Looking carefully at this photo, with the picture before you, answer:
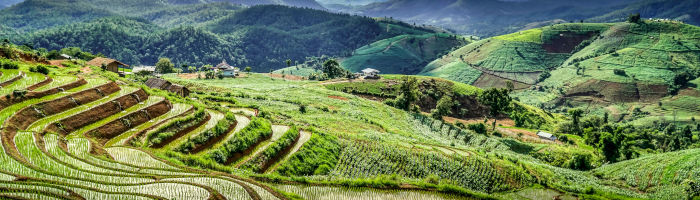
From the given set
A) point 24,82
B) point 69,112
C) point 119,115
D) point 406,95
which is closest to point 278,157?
point 119,115

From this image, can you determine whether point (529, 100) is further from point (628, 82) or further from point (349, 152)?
point (349, 152)

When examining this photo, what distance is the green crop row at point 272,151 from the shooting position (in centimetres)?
3114

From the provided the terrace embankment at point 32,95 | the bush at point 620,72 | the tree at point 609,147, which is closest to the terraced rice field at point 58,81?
the terrace embankment at point 32,95

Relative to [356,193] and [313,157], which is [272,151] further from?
[356,193]

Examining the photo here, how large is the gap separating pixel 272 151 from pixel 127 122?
35.9ft

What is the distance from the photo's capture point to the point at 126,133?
3159cm

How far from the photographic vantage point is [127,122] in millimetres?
32688

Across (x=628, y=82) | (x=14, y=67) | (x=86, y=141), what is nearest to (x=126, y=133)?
(x=86, y=141)

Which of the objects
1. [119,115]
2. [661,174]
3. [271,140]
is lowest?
[661,174]

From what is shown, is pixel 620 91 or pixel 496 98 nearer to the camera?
pixel 496 98

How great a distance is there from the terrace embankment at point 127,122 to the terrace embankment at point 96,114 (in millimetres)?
1640

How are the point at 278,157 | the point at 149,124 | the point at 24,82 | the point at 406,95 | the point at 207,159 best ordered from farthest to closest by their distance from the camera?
the point at 406,95
the point at 24,82
the point at 278,157
the point at 149,124
the point at 207,159

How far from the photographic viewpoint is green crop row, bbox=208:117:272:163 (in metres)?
30.7

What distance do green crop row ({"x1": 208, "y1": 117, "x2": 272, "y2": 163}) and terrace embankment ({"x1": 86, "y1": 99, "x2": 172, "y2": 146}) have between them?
7263mm
